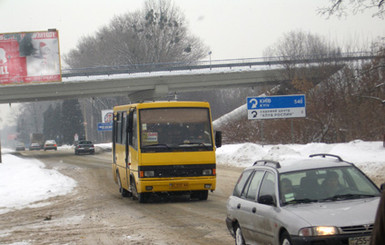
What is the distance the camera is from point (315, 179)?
811 centimetres

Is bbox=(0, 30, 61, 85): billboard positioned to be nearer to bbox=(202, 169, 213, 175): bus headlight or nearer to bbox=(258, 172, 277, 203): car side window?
bbox=(202, 169, 213, 175): bus headlight

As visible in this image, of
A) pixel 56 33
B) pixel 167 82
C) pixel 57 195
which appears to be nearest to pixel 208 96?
pixel 167 82

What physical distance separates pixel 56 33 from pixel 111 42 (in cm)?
4989

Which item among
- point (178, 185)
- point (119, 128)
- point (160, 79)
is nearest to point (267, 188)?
point (178, 185)

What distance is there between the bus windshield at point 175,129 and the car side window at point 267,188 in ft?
27.6

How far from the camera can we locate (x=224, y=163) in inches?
1398

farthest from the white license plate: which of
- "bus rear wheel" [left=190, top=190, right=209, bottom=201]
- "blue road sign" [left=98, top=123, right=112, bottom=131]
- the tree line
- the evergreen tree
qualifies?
the evergreen tree

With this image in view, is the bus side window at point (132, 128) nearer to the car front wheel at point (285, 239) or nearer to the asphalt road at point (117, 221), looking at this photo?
the asphalt road at point (117, 221)

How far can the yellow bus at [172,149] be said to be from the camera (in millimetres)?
16664

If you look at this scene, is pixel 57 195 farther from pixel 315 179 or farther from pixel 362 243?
pixel 362 243

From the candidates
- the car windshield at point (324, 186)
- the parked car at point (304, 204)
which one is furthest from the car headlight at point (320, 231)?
the car windshield at point (324, 186)

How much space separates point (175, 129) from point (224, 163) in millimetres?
18623

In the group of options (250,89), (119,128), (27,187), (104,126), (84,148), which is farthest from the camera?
(250,89)

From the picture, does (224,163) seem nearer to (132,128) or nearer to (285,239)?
(132,128)
